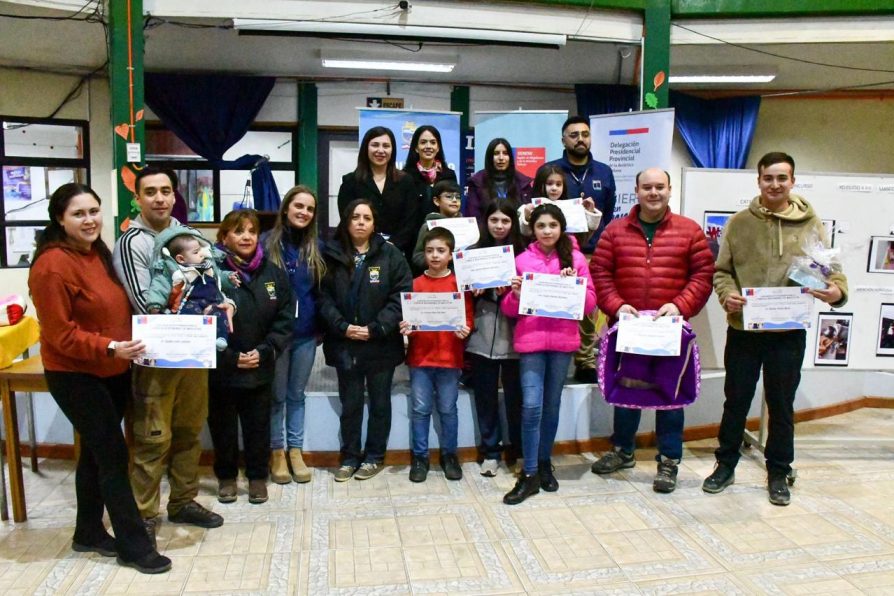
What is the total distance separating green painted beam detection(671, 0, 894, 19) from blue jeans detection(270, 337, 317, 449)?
368cm

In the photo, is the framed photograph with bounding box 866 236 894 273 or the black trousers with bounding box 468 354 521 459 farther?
the framed photograph with bounding box 866 236 894 273

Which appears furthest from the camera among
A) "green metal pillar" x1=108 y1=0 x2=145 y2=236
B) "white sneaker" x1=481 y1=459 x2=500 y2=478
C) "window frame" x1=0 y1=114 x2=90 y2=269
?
"window frame" x1=0 y1=114 x2=90 y2=269

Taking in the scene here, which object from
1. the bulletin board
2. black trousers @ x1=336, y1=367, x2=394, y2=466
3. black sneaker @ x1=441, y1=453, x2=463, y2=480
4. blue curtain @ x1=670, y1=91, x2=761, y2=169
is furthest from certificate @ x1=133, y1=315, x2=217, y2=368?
blue curtain @ x1=670, y1=91, x2=761, y2=169

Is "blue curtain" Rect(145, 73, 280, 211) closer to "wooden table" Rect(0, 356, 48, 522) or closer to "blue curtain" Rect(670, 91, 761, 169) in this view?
"wooden table" Rect(0, 356, 48, 522)

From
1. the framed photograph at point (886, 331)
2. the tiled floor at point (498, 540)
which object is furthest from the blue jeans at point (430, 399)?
the framed photograph at point (886, 331)

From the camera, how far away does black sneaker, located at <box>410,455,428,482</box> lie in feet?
10.8

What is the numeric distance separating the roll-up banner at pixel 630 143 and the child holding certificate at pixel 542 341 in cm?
175

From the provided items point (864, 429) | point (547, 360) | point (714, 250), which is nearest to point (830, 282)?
point (714, 250)

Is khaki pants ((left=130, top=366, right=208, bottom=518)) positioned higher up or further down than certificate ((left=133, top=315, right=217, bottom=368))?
further down

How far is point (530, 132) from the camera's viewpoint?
6.36 m

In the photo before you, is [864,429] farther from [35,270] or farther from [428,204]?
[35,270]

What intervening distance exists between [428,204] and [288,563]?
6.57 feet

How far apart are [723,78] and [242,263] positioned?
6.41 m

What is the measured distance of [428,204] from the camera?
145 inches
